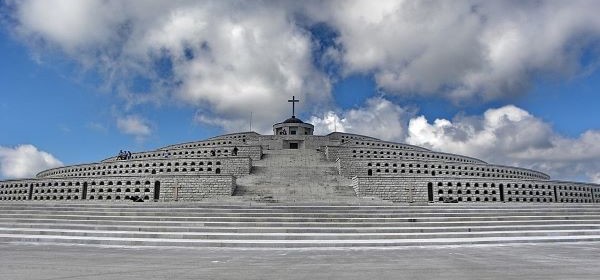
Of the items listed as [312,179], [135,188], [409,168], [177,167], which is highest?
[177,167]

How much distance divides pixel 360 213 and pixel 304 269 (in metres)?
8.68

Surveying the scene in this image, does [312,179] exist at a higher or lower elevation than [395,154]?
lower

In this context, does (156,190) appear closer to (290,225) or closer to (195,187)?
(195,187)

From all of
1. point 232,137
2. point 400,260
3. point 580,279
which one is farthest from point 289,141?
point 580,279

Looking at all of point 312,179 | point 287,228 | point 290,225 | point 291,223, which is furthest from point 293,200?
point 287,228

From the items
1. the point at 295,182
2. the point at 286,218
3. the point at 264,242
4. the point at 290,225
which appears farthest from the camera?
the point at 295,182

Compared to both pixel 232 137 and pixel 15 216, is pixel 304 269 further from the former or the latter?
pixel 232 137

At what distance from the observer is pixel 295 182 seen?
28.8m

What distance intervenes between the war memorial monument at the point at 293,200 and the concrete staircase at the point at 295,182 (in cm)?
8

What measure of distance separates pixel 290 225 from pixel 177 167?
19783 mm

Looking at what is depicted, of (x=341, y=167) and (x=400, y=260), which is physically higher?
(x=341, y=167)

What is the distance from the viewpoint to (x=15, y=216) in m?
18.0

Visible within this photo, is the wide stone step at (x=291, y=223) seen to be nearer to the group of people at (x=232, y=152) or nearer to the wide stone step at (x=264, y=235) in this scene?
the wide stone step at (x=264, y=235)

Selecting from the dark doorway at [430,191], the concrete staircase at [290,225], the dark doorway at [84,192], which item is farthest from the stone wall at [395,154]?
the dark doorway at [84,192]
